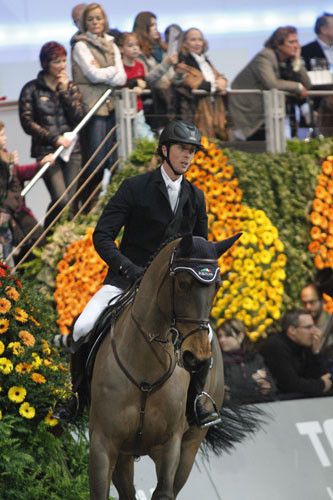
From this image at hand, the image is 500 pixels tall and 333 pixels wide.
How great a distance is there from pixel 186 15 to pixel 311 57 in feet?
5.87

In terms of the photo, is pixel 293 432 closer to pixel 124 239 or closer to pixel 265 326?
pixel 265 326

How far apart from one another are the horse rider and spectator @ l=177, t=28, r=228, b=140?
15.3ft

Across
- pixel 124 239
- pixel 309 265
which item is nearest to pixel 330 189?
pixel 309 265

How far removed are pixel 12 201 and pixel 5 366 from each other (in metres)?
3.77

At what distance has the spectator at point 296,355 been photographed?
8.19m

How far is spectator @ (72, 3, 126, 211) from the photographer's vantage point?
30.1 ft

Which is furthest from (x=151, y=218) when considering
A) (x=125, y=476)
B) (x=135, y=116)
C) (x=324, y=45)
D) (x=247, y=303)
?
(x=324, y=45)

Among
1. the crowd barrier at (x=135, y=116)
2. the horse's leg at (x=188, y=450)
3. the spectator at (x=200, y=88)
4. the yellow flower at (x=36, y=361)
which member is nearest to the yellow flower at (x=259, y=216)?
the spectator at (x=200, y=88)

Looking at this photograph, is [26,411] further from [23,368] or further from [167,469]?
[167,469]

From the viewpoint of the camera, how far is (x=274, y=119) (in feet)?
34.0

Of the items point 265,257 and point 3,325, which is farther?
point 265,257

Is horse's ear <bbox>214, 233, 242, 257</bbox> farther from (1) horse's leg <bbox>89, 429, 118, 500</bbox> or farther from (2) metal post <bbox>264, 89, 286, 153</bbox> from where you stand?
(2) metal post <bbox>264, 89, 286, 153</bbox>

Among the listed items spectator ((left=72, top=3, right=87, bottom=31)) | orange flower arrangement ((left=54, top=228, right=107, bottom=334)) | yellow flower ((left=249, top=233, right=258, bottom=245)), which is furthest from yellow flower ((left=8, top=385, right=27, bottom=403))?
spectator ((left=72, top=3, right=87, bottom=31))

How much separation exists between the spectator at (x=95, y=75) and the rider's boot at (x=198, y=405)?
4.82 metres
